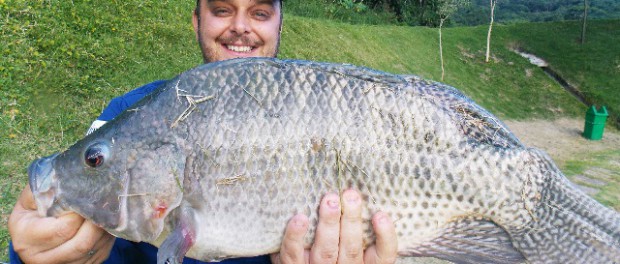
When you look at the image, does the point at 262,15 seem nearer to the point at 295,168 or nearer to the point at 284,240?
the point at 295,168

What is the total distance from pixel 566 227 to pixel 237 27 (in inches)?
78.5

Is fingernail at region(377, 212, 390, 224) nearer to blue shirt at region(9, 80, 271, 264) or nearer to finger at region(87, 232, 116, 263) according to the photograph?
blue shirt at region(9, 80, 271, 264)

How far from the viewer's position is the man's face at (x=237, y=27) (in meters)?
2.89

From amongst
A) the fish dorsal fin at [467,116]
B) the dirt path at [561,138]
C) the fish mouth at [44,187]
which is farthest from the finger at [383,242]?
the dirt path at [561,138]

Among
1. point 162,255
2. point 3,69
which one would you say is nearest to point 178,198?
point 162,255

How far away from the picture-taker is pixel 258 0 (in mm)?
2867

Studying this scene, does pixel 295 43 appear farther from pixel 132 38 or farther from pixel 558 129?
pixel 558 129

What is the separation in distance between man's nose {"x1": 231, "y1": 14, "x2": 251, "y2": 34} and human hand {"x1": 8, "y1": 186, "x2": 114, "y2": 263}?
1391 millimetres

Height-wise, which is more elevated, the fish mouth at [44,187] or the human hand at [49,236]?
the fish mouth at [44,187]

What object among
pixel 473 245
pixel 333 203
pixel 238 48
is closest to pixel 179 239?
pixel 333 203

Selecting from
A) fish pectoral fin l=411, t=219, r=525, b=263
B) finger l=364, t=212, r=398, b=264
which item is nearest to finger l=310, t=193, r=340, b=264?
finger l=364, t=212, r=398, b=264

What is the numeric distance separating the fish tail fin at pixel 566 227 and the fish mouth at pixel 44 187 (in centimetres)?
190

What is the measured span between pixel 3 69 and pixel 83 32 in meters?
1.78

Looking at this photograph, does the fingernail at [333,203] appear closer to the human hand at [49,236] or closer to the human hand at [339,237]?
the human hand at [339,237]
